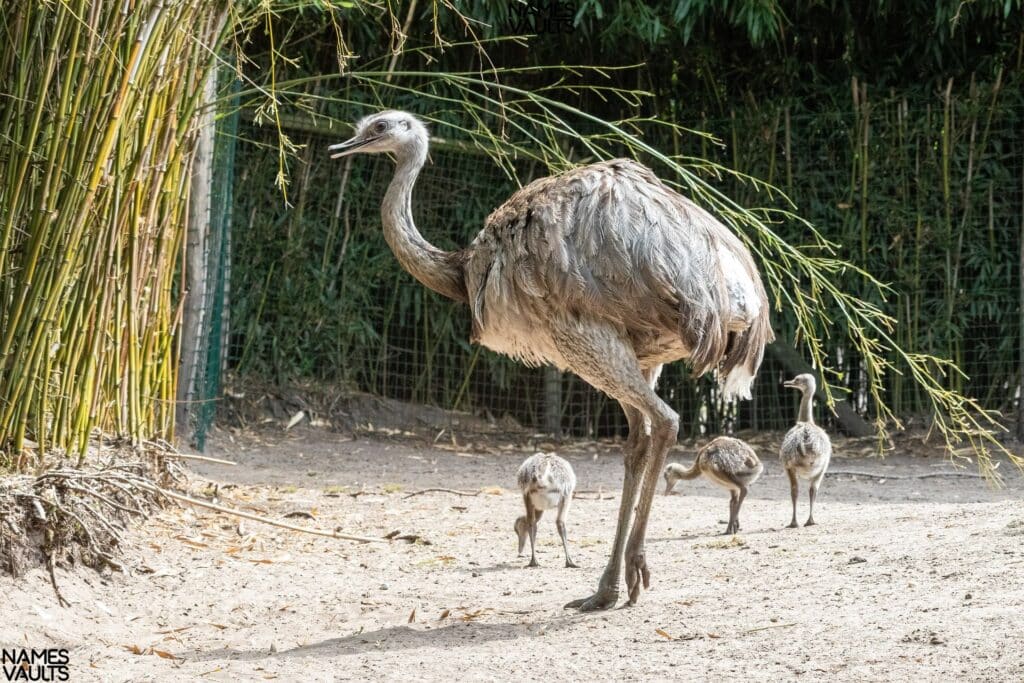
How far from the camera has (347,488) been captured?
7398mm

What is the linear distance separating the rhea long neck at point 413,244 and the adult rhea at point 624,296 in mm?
283

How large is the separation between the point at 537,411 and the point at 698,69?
2923 mm

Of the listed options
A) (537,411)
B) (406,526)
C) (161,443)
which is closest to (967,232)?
(537,411)

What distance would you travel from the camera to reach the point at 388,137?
5824mm

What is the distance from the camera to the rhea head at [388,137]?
5.82 meters

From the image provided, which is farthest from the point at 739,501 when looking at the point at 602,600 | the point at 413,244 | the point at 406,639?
the point at 406,639

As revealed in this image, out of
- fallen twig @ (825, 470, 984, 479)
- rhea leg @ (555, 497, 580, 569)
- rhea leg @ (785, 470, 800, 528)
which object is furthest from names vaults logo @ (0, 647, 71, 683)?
fallen twig @ (825, 470, 984, 479)

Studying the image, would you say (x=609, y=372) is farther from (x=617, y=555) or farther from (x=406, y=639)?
(x=406, y=639)

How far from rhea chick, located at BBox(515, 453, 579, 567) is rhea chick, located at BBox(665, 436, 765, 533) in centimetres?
91

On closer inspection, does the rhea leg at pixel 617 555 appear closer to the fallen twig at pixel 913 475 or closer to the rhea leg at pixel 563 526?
the rhea leg at pixel 563 526

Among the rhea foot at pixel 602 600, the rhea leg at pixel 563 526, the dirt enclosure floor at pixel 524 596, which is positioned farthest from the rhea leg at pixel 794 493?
the rhea foot at pixel 602 600

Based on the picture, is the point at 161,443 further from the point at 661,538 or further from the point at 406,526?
the point at 661,538

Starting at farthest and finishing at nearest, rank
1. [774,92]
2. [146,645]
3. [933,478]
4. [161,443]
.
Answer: [774,92] → [933,478] → [161,443] → [146,645]

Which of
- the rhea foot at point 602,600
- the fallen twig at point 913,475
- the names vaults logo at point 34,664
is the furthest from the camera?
the fallen twig at point 913,475
